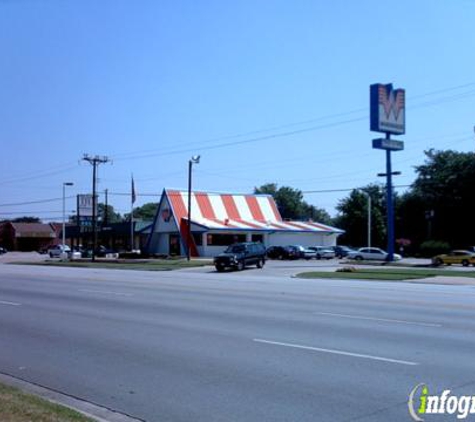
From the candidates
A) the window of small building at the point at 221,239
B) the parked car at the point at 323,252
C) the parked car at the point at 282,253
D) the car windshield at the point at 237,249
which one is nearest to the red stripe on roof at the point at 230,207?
the window of small building at the point at 221,239

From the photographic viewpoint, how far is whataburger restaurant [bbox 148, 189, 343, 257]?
68.0 m

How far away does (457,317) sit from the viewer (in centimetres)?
1483

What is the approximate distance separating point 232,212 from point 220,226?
7072mm

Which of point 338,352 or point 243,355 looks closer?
point 243,355

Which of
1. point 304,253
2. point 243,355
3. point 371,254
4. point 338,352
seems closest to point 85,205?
point 304,253

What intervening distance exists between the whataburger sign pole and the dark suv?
40.3 feet

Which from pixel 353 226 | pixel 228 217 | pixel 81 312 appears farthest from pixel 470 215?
pixel 81 312

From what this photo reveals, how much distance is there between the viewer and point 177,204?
70.2 m

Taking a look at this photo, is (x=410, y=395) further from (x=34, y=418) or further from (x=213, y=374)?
(x=34, y=418)

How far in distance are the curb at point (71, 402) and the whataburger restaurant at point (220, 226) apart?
186ft

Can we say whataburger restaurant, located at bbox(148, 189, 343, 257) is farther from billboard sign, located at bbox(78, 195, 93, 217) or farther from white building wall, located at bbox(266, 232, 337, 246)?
billboard sign, located at bbox(78, 195, 93, 217)

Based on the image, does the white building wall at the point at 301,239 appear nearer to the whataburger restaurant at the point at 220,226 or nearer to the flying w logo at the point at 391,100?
the whataburger restaurant at the point at 220,226

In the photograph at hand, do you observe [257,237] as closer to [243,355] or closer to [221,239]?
[221,239]

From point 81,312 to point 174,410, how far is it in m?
9.25
